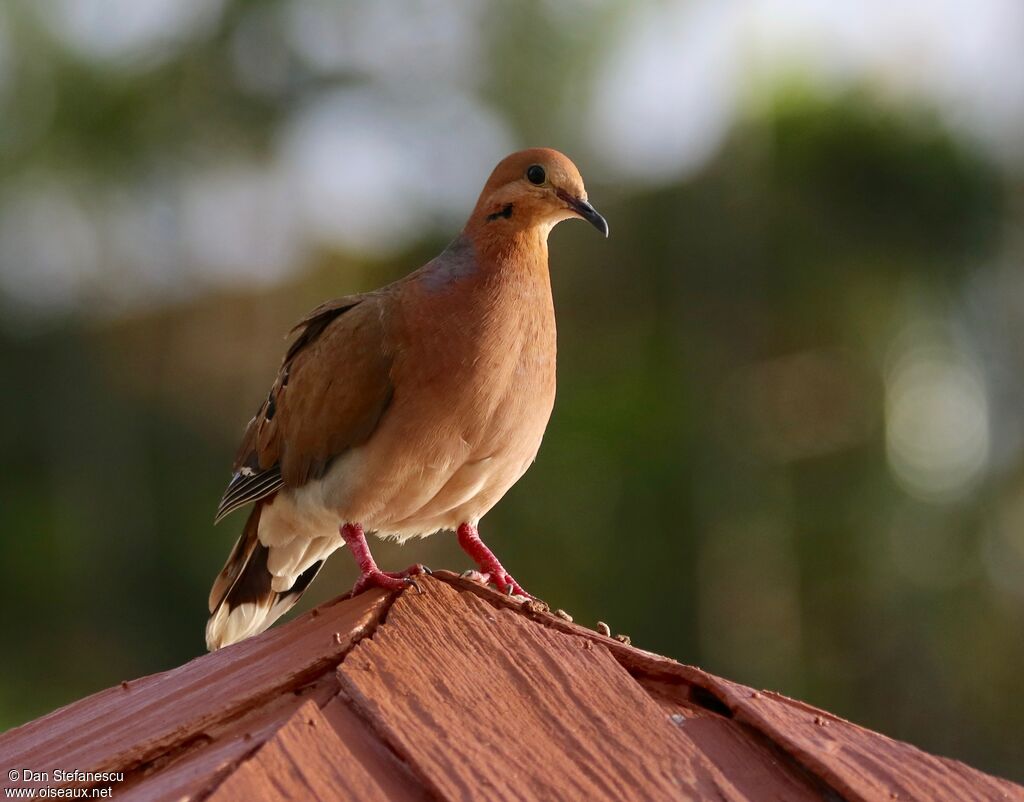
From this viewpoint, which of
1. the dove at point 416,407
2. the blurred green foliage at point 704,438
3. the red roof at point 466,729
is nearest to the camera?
the red roof at point 466,729

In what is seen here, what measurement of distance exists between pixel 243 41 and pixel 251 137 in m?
1.26

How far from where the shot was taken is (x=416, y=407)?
3.95m

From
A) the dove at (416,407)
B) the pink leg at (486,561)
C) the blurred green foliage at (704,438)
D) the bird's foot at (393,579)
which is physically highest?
the blurred green foliage at (704,438)

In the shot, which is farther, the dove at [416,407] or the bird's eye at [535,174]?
the bird's eye at [535,174]

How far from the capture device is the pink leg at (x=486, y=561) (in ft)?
12.5

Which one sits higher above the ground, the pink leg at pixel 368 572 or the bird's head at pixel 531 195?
the bird's head at pixel 531 195

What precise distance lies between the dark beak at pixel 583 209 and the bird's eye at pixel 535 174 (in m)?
0.07

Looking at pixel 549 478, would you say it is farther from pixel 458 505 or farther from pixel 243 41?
pixel 458 505

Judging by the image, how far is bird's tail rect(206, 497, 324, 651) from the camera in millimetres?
4574

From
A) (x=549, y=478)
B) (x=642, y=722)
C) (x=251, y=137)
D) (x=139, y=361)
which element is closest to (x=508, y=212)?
(x=642, y=722)

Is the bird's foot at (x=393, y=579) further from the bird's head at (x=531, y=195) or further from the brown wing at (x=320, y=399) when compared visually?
the bird's head at (x=531, y=195)

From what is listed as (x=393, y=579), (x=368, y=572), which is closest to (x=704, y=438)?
(x=368, y=572)

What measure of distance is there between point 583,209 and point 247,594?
1630 mm

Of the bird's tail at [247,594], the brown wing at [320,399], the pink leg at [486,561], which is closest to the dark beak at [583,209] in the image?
the brown wing at [320,399]
